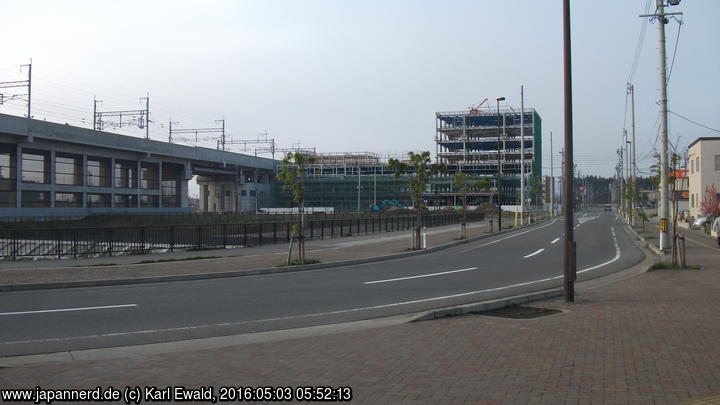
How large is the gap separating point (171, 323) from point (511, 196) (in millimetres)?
115131

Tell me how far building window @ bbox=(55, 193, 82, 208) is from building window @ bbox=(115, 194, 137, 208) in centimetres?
662

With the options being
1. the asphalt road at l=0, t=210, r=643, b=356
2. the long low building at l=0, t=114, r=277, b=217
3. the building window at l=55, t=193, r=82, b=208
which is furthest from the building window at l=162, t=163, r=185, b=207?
the asphalt road at l=0, t=210, r=643, b=356

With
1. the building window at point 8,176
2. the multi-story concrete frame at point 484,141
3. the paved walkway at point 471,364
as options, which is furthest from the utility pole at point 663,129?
the multi-story concrete frame at point 484,141

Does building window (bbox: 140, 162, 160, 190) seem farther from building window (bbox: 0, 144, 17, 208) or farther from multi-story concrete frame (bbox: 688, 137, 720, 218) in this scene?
multi-story concrete frame (bbox: 688, 137, 720, 218)

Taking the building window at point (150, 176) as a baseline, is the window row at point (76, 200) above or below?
below

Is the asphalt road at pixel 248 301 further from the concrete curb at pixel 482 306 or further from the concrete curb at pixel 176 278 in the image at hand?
the concrete curb at pixel 482 306

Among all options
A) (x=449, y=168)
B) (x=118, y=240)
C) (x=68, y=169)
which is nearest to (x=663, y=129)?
(x=118, y=240)

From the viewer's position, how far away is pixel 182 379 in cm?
597

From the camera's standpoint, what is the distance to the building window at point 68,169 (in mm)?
65000

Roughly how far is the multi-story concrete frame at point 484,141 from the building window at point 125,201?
7011cm

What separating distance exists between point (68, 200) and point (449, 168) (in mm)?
81790

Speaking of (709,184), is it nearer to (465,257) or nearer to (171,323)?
(465,257)

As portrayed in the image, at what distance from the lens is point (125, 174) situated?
76250 millimetres

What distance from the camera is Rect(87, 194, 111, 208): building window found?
68.3 meters
